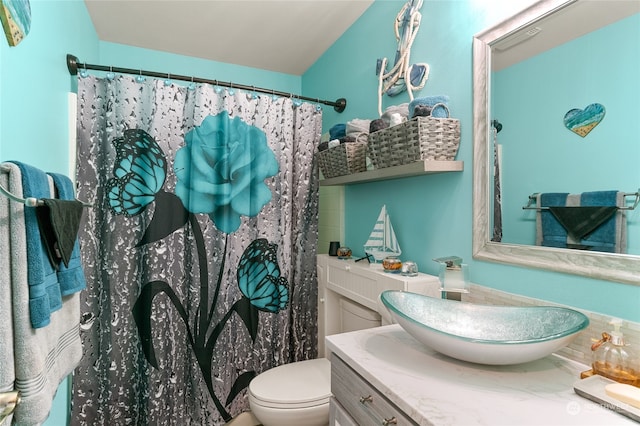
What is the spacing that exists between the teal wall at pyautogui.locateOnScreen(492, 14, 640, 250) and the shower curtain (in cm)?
121

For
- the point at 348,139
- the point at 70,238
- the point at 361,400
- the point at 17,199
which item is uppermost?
the point at 348,139

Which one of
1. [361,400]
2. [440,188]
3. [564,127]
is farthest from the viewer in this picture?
[440,188]

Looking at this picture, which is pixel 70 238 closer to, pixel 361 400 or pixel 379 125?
pixel 361 400

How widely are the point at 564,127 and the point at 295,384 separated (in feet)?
4.74

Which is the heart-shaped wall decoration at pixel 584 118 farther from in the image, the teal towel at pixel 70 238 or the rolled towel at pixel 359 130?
the teal towel at pixel 70 238

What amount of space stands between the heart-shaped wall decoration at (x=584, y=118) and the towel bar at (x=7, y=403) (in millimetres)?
1555

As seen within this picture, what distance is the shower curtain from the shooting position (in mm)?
1635

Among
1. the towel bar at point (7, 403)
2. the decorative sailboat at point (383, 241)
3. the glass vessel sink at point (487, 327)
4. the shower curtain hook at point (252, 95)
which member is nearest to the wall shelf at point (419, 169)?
the decorative sailboat at point (383, 241)

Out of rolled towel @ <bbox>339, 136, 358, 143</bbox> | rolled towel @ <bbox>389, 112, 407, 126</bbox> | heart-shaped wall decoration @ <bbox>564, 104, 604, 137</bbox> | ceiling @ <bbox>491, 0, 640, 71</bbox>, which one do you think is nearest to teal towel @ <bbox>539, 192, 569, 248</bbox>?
heart-shaped wall decoration @ <bbox>564, 104, 604, 137</bbox>

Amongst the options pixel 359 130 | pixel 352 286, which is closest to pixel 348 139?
pixel 359 130

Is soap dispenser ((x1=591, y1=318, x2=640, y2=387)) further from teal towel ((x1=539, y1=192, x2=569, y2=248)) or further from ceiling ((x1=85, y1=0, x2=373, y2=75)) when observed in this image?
ceiling ((x1=85, y1=0, x2=373, y2=75))

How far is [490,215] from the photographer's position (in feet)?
3.77

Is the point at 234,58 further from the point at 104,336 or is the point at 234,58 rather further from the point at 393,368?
the point at 393,368

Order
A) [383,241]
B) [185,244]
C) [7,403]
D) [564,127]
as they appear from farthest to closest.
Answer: [185,244] < [383,241] < [564,127] < [7,403]
